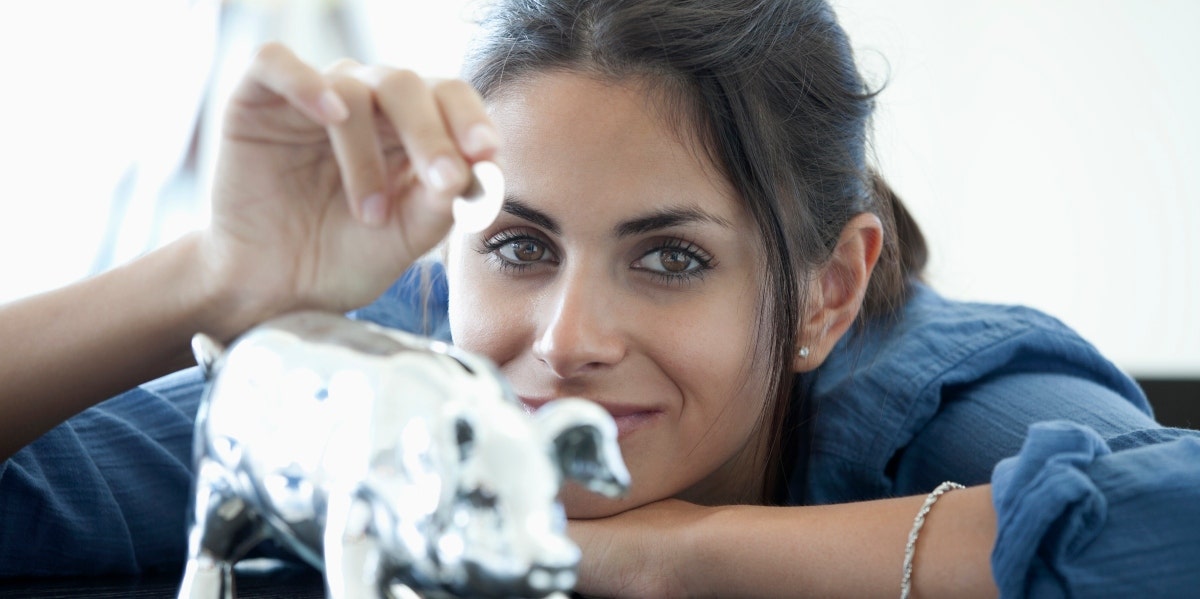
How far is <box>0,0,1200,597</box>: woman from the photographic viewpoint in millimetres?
552

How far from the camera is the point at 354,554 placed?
0.39 metres

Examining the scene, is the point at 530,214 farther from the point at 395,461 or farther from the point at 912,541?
the point at 395,461

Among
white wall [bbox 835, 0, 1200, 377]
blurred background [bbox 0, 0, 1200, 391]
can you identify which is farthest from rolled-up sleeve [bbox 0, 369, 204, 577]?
white wall [bbox 835, 0, 1200, 377]

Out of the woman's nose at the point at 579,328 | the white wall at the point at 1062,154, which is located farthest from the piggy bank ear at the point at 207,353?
the white wall at the point at 1062,154

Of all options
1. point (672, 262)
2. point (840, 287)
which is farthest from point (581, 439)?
point (840, 287)

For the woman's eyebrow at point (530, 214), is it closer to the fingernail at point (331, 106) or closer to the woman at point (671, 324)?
the woman at point (671, 324)

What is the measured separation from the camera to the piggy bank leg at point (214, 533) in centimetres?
45

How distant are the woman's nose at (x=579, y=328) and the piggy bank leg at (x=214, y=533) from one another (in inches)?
12.2

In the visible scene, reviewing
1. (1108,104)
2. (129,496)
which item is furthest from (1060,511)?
(1108,104)

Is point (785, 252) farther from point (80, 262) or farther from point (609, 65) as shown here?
point (80, 262)

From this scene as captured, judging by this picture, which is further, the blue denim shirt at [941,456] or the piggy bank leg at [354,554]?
the blue denim shirt at [941,456]

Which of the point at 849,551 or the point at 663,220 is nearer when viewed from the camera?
the point at 849,551

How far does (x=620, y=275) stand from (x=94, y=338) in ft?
1.13

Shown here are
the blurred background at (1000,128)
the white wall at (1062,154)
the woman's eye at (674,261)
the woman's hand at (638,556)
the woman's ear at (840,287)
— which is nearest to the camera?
the woman's hand at (638,556)
